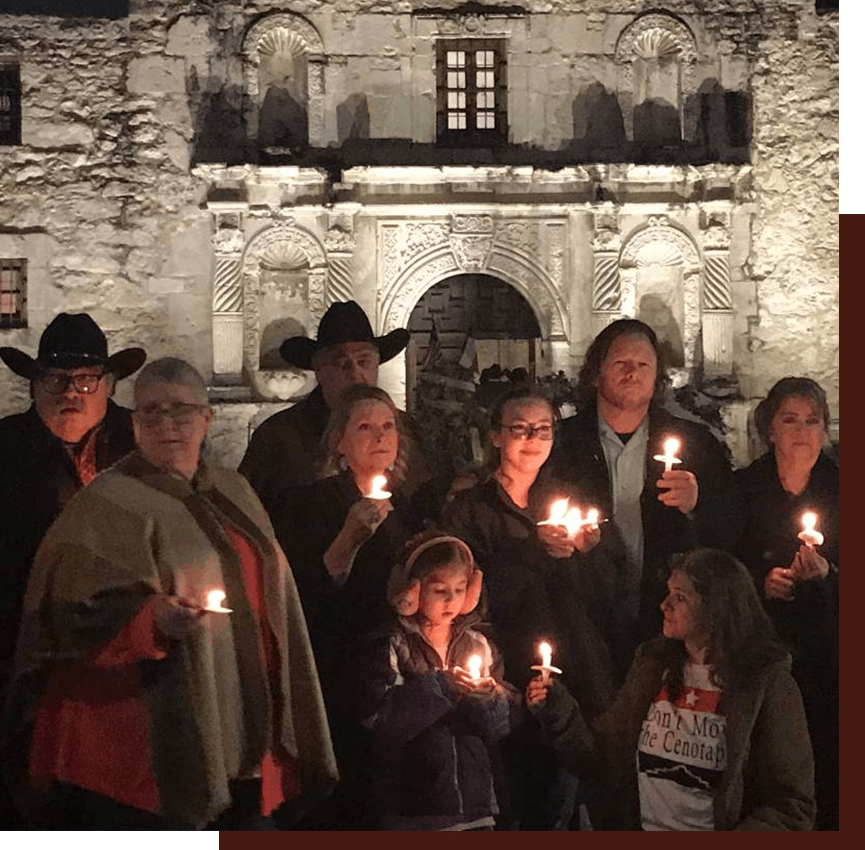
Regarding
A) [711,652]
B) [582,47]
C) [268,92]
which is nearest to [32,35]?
[268,92]

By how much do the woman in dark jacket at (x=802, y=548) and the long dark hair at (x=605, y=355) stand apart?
79cm

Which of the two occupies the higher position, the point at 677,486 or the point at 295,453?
the point at 295,453

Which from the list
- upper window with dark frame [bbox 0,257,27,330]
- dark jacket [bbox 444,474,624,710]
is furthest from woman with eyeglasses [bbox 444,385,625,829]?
upper window with dark frame [bbox 0,257,27,330]

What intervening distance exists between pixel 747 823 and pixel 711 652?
3.45 feet

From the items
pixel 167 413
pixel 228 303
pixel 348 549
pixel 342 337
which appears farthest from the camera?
pixel 228 303

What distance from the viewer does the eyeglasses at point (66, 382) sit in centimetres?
1142

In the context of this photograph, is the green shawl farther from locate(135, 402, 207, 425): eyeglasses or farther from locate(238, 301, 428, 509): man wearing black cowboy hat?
locate(238, 301, 428, 509): man wearing black cowboy hat

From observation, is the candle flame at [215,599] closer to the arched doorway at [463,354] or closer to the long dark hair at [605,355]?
the arched doorway at [463,354]

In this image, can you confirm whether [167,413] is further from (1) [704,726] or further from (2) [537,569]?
(1) [704,726]

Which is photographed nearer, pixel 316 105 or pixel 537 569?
pixel 537 569

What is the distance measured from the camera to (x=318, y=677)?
1098cm

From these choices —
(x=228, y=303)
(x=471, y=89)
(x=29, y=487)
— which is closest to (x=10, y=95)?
(x=228, y=303)

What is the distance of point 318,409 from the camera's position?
38.5 feet

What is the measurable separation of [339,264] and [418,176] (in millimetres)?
967
